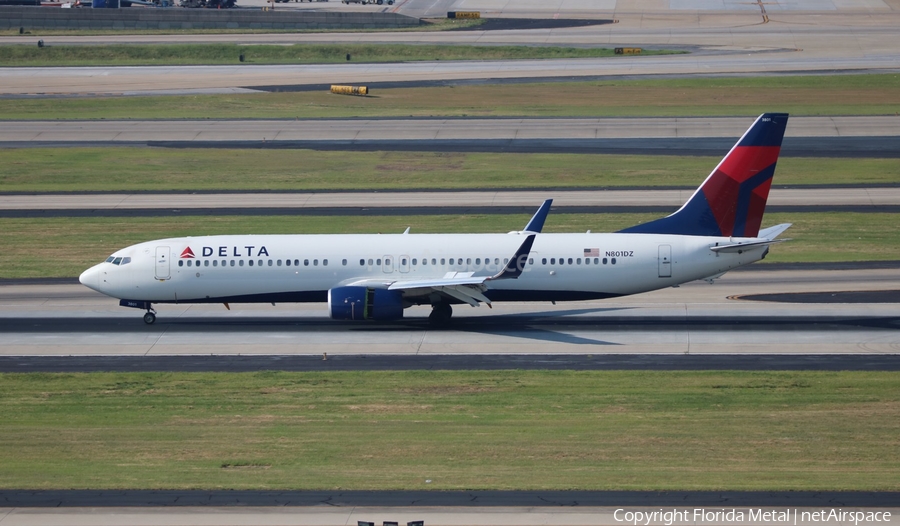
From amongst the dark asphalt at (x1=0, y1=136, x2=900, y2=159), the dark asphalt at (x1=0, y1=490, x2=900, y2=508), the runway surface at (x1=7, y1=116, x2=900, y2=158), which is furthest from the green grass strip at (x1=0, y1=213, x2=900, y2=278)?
the dark asphalt at (x1=0, y1=490, x2=900, y2=508)

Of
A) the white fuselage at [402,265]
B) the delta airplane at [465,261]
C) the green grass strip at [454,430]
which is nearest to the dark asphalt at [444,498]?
the green grass strip at [454,430]

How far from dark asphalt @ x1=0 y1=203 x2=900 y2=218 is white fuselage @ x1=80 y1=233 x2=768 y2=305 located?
17.3 metres

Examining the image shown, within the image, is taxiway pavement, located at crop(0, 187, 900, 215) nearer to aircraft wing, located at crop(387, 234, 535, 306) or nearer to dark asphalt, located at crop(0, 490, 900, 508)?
aircraft wing, located at crop(387, 234, 535, 306)

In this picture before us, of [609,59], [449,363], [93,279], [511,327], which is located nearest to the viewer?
[449,363]

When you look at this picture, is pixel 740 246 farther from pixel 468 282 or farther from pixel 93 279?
pixel 93 279

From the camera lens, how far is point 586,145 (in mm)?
76625

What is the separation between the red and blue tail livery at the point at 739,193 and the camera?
4328 centimetres

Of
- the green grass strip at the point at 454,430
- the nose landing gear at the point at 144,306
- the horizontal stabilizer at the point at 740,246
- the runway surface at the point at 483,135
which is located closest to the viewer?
the green grass strip at the point at 454,430

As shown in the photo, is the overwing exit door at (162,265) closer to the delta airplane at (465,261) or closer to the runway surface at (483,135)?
the delta airplane at (465,261)

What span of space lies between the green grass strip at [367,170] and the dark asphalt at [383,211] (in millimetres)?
6096

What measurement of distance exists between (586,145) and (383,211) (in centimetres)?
2058

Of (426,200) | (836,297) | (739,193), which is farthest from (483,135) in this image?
(739,193)

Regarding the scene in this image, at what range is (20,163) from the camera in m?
75.4

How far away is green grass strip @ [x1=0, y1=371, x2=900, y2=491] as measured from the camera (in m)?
27.4
